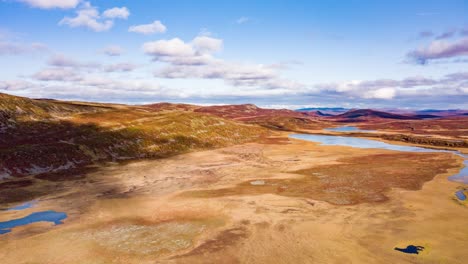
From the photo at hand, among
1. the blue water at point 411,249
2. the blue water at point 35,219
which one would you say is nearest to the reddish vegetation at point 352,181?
the blue water at point 411,249

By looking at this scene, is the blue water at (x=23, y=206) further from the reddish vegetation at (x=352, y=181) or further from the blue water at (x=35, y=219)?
the reddish vegetation at (x=352, y=181)

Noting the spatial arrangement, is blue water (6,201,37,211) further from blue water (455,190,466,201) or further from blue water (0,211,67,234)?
blue water (455,190,466,201)

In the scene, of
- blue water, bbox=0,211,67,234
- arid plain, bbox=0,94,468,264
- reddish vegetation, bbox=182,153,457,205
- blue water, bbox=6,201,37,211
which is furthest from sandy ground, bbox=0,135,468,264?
reddish vegetation, bbox=182,153,457,205

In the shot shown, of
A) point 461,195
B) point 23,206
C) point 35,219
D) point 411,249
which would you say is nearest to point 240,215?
point 411,249

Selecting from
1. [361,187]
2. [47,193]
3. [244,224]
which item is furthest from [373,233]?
[47,193]

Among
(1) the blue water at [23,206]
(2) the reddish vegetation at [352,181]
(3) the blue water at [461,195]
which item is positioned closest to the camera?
(1) the blue water at [23,206]

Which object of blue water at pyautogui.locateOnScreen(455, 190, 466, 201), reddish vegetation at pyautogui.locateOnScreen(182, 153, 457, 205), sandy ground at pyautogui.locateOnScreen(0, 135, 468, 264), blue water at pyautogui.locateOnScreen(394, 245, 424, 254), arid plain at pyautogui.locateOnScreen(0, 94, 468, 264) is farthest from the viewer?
reddish vegetation at pyautogui.locateOnScreen(182, 153, 457, 205)

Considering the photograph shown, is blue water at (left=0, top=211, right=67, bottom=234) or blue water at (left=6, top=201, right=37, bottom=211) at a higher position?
blue water at (left=0, top=211, right=67, bottom=234)
